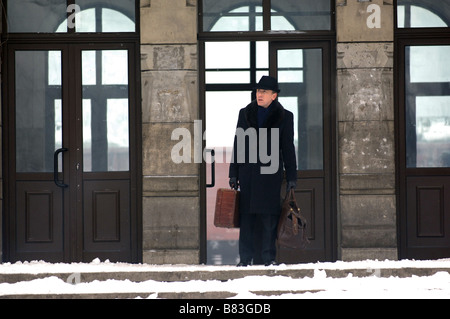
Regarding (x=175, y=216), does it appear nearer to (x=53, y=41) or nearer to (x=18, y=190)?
(x=18, y=190)

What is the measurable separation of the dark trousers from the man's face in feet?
3.84

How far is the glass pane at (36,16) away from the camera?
10.5m

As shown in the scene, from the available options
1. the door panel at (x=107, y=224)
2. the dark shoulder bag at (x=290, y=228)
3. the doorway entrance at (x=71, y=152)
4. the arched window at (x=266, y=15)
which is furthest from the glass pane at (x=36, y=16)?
the dark shoulder bag at (x=290, y=228)

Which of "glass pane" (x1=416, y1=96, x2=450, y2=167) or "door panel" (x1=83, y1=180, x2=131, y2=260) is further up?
"glass pane" (x1=416, y1=96, x2=450, y2=167)

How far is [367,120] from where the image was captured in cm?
1024

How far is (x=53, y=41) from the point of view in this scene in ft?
34.3

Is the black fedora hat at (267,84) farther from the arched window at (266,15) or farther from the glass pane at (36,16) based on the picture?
the glass pane at (36,16)

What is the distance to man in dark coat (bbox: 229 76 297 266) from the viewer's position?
849 cm

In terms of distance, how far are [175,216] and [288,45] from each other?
2587mm

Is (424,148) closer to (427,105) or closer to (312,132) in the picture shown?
(427,105)

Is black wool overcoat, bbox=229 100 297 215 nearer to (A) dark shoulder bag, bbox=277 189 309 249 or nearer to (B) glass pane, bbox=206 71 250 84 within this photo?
(A) dark shoulder bag, bbox=277 189 309 249

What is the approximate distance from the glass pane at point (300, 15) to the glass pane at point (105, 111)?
199cm

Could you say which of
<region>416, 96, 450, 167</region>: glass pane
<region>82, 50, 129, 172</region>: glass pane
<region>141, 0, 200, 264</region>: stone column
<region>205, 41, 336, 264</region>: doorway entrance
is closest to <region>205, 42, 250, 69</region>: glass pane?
<region>205, 41, 336, 264</region>: doorway entrance

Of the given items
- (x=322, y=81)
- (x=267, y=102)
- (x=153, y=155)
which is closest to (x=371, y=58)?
(x=322, y=81)
